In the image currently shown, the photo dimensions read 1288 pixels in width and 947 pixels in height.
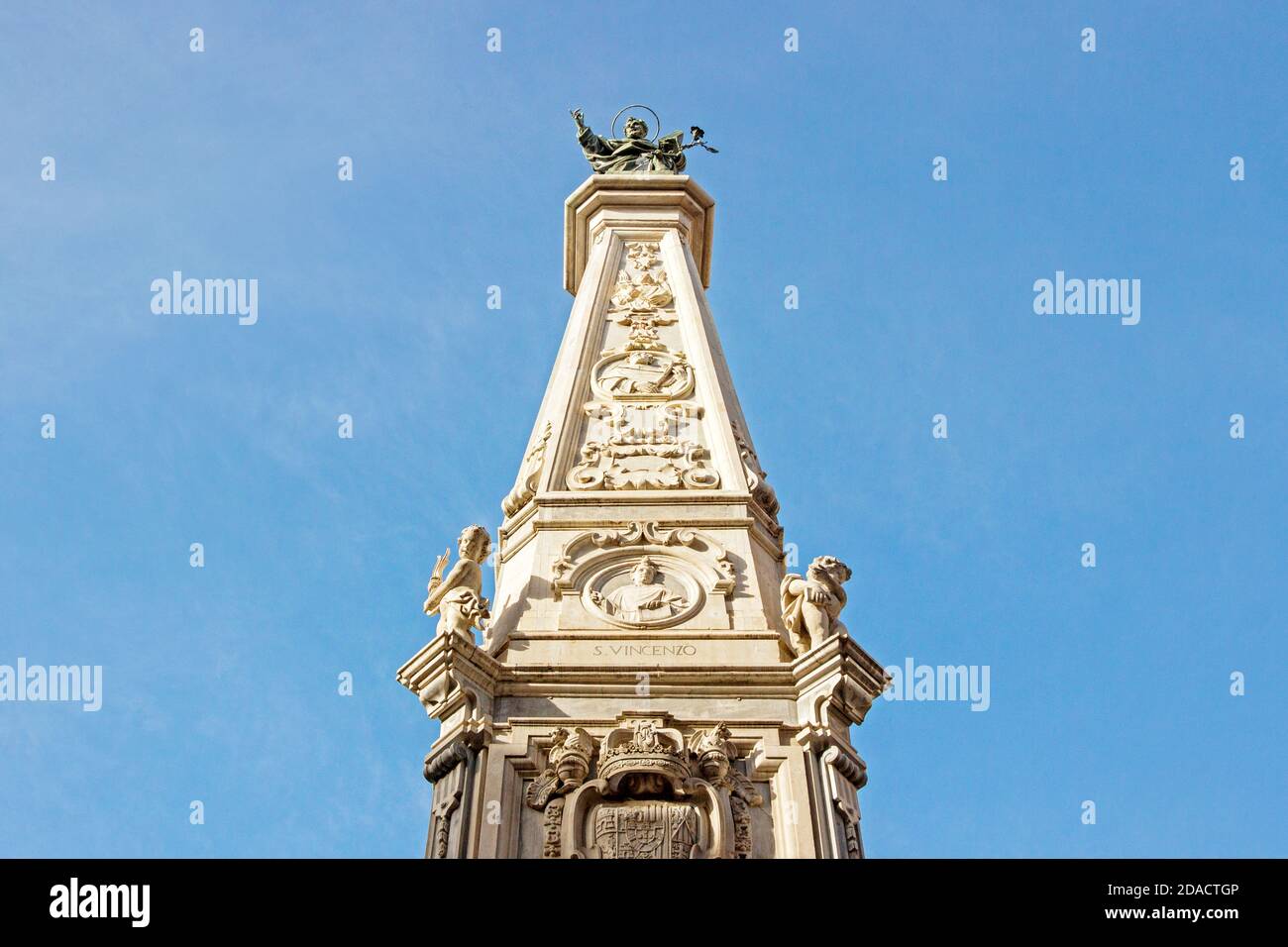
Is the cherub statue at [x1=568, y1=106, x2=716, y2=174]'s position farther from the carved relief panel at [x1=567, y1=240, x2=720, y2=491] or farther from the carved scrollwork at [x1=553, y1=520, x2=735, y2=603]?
the carved scrollwork at [x1=553, y1=520, x2=735, y2=603]

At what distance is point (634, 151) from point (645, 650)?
20152 mm

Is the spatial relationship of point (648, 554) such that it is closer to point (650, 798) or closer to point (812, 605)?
point (812, 605)

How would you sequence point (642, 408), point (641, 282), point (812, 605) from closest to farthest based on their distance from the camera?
point (812, 605) → point (642, 408) → point (641, 282)

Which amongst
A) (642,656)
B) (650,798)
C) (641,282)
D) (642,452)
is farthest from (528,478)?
(650,798)

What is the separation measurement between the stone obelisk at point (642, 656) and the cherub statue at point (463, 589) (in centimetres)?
3

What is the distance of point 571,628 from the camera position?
24594 millimetres

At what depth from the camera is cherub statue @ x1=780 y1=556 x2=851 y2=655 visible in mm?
23719

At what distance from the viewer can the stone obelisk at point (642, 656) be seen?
21.2m

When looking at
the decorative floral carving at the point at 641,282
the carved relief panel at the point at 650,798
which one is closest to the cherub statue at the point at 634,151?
the decorative floral carving at the point at 641,282

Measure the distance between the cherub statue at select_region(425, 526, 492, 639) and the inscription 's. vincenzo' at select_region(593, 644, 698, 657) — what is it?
175cm

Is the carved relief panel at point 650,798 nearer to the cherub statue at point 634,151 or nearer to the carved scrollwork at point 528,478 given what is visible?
the carved scrollwork at point 528,478

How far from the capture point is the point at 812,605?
78.2 ft
